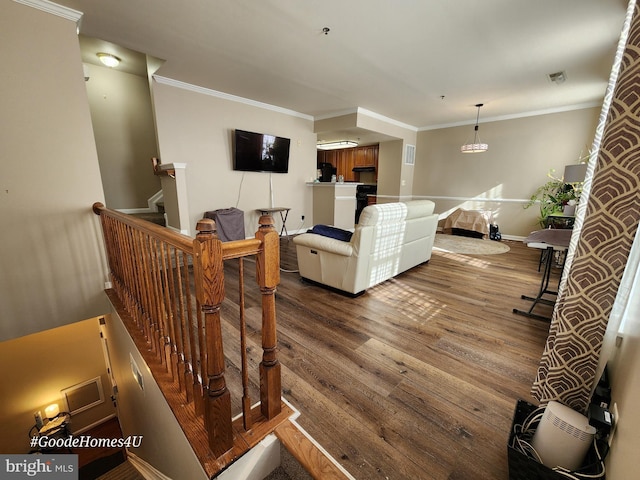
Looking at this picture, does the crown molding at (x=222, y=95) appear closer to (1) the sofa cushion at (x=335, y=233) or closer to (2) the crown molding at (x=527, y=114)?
(1) the sofa cushion at (x=335, y=233)

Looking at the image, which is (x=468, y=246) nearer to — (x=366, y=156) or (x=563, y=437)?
(x=366, y=156)

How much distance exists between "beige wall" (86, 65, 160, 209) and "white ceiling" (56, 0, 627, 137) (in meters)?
1.67

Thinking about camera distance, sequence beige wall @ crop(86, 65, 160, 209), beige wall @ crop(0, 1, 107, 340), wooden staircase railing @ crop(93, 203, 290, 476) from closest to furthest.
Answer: wooden staircase railing @ crop(93, 203, 290, 476), beige wall @ crop(0, 1, 107, 340), beige wall @ crop(86, 65, 160, 209)

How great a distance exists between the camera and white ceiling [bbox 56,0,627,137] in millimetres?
2334

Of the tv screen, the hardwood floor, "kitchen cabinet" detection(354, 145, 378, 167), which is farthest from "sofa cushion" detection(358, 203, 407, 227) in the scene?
"kitchen cabinet" detection(354, 145, 378, 167)

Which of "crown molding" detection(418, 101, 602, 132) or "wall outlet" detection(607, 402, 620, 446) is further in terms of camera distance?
"crown molding" detection(418, 101, 602, 132)

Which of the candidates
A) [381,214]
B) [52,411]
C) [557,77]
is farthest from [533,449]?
[52,411]

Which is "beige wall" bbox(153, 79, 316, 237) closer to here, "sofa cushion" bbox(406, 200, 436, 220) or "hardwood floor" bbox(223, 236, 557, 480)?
"hardwood floor" bbox(223, 236, 557, 480)

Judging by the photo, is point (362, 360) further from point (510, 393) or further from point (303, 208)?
point (303, 208)

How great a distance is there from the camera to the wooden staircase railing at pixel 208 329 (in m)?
0.96

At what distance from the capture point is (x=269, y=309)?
3.81ft

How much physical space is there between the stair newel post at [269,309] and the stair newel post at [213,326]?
186 millimetres

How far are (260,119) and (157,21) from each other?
2.56 m

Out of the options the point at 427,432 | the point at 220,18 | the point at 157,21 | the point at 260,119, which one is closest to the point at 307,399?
the point at 427,432
